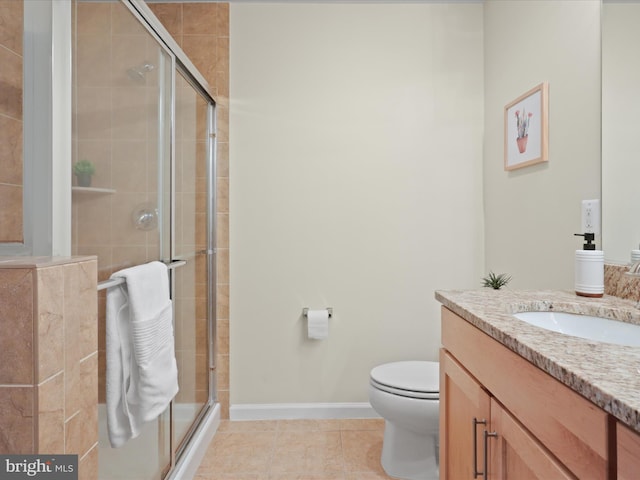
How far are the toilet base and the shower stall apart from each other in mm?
892

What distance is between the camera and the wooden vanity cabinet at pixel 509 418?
2.00 feet

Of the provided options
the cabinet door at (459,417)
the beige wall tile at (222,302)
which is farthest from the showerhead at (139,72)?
the cabinet door at (459,417)

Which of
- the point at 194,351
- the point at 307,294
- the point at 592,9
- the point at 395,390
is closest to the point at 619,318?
the point at 395,390

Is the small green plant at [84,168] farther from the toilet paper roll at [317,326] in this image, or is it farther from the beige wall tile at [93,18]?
the toilet paper roll at [317,326]

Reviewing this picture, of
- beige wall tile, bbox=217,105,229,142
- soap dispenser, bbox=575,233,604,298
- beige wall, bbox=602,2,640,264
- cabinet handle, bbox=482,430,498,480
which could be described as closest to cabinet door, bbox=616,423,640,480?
cabinet handle, bbox=482,430,498,480

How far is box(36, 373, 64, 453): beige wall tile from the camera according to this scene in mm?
714

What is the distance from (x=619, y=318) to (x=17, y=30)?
161cm

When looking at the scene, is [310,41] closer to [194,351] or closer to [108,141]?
[108,141]

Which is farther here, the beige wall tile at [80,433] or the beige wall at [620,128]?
the beige wall at [620,128]

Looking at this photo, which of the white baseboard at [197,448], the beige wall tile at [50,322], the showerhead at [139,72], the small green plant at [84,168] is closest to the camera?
the beige wall tile at [50,322]

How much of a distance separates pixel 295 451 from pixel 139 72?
1.77 m

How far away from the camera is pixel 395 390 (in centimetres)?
177

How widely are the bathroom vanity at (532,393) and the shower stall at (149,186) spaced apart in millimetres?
986

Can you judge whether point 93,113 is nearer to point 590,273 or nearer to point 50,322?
point 50,322
